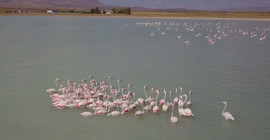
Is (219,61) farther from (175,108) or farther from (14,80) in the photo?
(14,80)

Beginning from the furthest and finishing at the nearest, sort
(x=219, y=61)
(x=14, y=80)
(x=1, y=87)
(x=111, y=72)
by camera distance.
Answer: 1. (x=219, y=61)
2. (x=111, y=72)
3. (x=14, y=80)
4. (x=1, y=87)

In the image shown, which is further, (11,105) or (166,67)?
(166,67)

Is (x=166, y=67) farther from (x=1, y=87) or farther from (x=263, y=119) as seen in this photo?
(x=1, y=87)

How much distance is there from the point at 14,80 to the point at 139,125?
8.38 m

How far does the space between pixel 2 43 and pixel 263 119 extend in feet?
83.5

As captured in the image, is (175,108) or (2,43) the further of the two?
(2,43)

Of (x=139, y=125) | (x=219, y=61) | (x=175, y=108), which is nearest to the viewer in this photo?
(x=139, y=125)

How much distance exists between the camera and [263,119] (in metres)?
10.5

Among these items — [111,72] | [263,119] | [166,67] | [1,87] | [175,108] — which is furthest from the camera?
[166,67]

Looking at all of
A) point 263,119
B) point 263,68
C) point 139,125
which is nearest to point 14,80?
point 139,125

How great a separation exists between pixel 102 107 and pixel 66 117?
1495 mm

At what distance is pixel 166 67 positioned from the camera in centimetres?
1820

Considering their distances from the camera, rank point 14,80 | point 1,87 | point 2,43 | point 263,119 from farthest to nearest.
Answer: point 2,43 < point 14,80 < point 1,87 < point 263,119

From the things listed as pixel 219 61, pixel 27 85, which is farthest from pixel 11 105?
pixel 219 61
